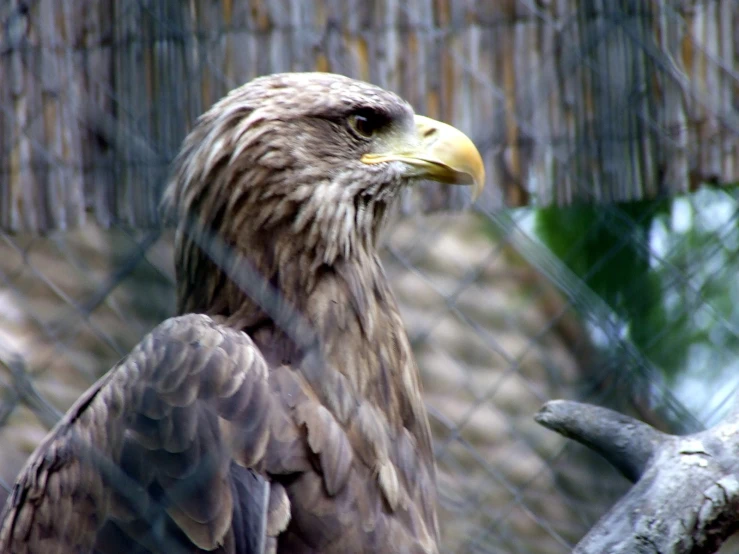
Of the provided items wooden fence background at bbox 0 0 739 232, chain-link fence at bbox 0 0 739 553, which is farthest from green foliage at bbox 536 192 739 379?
wooden fence background at bbox 0 0 739 232

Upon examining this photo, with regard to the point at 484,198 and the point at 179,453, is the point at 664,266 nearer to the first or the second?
the point at 484,198

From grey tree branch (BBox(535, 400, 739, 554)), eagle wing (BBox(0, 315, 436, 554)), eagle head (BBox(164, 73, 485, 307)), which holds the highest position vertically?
eagle head (BBox(164, 73, 485, 307))

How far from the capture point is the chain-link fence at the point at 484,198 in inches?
97.3

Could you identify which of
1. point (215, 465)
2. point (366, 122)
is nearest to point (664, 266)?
point (366, 122)

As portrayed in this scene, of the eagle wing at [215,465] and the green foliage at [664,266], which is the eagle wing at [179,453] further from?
the green foliage at [664,266]

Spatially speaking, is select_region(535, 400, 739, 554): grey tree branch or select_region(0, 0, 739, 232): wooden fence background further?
select_region(0, 0, 739, 232): wooden fence background

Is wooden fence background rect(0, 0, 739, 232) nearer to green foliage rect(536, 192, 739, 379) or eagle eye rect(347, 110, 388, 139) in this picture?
green foliage rect(536, 192, 739, 379)

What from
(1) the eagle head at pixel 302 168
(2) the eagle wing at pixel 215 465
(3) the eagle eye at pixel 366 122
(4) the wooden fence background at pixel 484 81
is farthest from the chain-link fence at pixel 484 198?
(3) the eagle eye at pixel 366 122

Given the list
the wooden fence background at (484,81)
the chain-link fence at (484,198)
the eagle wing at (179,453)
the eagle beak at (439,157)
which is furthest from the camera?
the wooden fence background at (484,81)

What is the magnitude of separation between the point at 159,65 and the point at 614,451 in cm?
131

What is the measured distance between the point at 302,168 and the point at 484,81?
1262 mm

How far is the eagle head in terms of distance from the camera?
2.01 m

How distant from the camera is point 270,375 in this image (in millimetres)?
1851

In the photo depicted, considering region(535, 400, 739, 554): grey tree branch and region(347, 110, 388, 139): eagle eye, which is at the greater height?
region(347, 110, 388, 139): eagle eye
